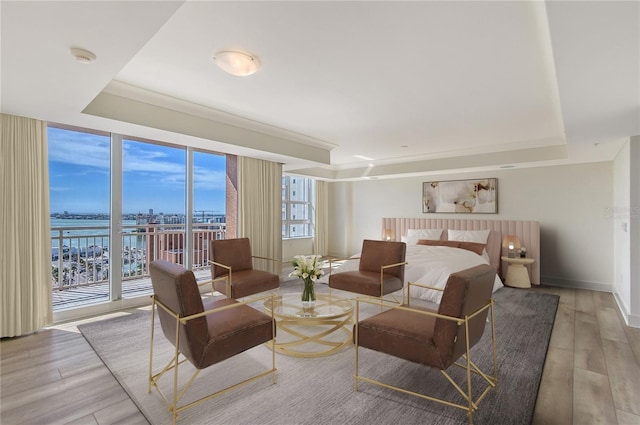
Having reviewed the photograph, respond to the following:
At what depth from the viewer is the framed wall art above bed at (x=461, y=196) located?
250 inches

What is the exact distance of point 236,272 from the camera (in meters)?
4.29

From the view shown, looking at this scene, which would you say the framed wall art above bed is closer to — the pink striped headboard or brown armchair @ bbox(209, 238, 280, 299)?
the pink striped headboard

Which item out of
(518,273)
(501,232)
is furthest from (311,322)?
(501,232)

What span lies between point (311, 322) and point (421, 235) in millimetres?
4711

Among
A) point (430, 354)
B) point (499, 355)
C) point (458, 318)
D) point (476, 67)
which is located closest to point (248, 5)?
point (476, 67)

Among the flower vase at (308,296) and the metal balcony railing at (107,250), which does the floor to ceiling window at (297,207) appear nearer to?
the metal balcony railing at (107,250)

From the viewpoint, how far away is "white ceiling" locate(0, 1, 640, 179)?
1.72 meters

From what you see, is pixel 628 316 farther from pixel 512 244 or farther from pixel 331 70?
pixel 331 70

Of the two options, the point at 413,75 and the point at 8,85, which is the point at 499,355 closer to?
the point at 413,75

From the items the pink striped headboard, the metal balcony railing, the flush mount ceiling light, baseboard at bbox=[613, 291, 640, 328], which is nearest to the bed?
the pink striped headboard

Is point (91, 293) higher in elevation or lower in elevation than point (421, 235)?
lower

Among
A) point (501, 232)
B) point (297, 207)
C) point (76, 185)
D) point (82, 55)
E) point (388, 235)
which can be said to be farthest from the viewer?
point (297, 207)

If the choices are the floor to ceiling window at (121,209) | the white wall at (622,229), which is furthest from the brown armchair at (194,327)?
the white wall at (622,229)

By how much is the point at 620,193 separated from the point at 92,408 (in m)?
6.59
